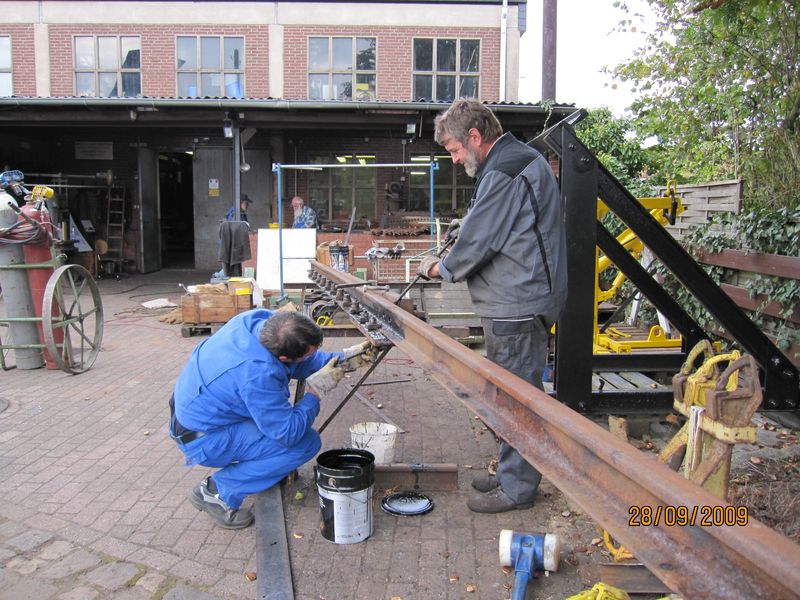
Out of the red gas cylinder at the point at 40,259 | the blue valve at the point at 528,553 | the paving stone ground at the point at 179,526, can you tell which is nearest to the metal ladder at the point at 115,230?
the red gas cylinder at the point at 40,259

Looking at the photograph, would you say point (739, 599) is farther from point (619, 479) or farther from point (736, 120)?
point (736, 120)

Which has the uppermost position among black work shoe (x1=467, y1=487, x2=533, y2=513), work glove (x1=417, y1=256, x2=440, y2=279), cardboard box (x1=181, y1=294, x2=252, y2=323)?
work glove (x1=417, y1=256, x2=440, y2=279)

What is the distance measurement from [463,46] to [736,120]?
10185mm

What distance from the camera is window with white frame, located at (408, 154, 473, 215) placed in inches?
604

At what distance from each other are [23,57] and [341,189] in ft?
29.6

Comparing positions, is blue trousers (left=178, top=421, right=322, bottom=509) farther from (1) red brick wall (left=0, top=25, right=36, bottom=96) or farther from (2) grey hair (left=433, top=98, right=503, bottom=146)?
(1) red brick wall (left=0, top=25, right=36, bottom=96)

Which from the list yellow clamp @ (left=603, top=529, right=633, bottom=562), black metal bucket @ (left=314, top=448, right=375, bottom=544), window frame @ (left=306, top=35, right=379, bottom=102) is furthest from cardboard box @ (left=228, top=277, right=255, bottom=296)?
window frame @ (left=306, top=35, right=379, bottom=102)

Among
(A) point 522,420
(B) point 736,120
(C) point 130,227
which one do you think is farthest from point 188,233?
(A) point 522,420

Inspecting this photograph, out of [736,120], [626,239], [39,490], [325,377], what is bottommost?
[39,490]

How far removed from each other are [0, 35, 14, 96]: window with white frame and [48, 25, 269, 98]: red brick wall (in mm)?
1204

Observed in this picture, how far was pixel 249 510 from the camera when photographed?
349 centimetres

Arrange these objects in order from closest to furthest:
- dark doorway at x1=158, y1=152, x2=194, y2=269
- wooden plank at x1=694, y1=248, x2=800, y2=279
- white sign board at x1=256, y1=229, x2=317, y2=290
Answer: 1. wooden plank at x1=694, y1=248, x2=800, y2=279
2. white sign board at x1=256, y1=229, x2=317, y2=290
3. dark doorway at x1=158, y1=152, x2=194, y2=269

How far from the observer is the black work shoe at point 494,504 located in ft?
11.3

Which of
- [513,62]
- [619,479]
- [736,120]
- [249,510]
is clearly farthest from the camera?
[513,62]
